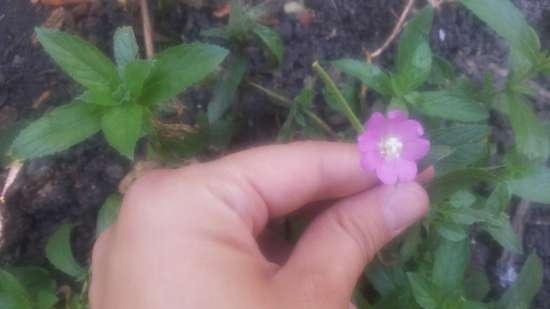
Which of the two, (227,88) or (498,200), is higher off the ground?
(227,88)

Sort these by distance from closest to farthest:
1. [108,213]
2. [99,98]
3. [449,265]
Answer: [99,98]
[449,265]
[108,213]

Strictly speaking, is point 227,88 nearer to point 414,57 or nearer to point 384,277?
point 414,57

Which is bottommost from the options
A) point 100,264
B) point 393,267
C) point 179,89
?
point 393,267

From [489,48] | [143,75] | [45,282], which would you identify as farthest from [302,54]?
[45,282]

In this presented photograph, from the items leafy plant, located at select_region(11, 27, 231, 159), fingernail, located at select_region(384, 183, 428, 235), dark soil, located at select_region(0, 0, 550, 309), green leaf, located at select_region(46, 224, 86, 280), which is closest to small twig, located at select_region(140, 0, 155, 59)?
dark soil, located at select_region(0, 0, 550, 309)

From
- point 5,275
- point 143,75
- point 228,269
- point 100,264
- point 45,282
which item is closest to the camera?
point 228,269

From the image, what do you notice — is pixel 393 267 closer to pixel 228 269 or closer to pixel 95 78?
pixel 228 269

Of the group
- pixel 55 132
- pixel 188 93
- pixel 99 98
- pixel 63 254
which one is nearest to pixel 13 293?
pixel 63 254
